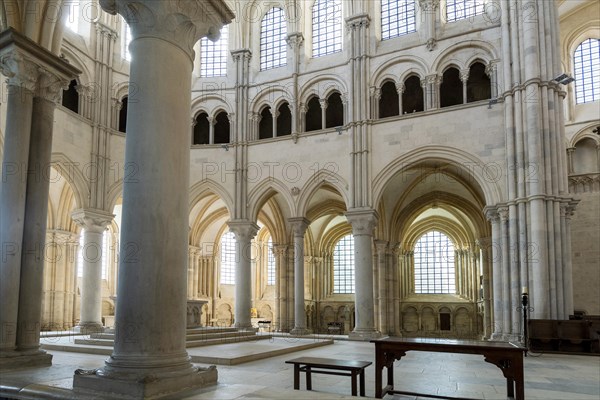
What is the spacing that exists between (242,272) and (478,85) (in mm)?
12602

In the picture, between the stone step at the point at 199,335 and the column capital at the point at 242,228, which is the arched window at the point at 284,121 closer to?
the column capital at the point at 242,228

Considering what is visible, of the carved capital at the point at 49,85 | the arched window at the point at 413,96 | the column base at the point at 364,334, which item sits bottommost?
the column base at the point at 364,334

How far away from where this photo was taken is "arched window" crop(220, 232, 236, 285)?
116 feet

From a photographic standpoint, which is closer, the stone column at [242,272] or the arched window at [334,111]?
the stone column at [242,272]

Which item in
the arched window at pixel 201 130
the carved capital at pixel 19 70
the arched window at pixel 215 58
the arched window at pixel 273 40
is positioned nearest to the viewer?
the carved capital at pixel 19 70

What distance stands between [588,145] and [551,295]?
11949 mm

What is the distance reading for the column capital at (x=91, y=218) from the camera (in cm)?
2195

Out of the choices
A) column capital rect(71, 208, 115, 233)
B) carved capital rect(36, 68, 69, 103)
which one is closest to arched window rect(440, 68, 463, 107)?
column capital rect(71, 208, 115, 233)

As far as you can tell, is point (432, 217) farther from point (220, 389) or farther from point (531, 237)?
point (220, 389)

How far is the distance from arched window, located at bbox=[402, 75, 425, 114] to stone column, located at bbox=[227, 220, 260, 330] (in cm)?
856

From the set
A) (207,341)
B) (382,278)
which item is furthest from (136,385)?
(382,278)

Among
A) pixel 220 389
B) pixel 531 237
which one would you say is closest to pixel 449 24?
pixel 531 237

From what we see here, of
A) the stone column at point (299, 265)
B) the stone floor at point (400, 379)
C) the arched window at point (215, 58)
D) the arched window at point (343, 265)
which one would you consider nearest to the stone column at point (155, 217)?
the stone floor at point (400, 379)

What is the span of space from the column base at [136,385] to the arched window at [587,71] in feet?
86.6
